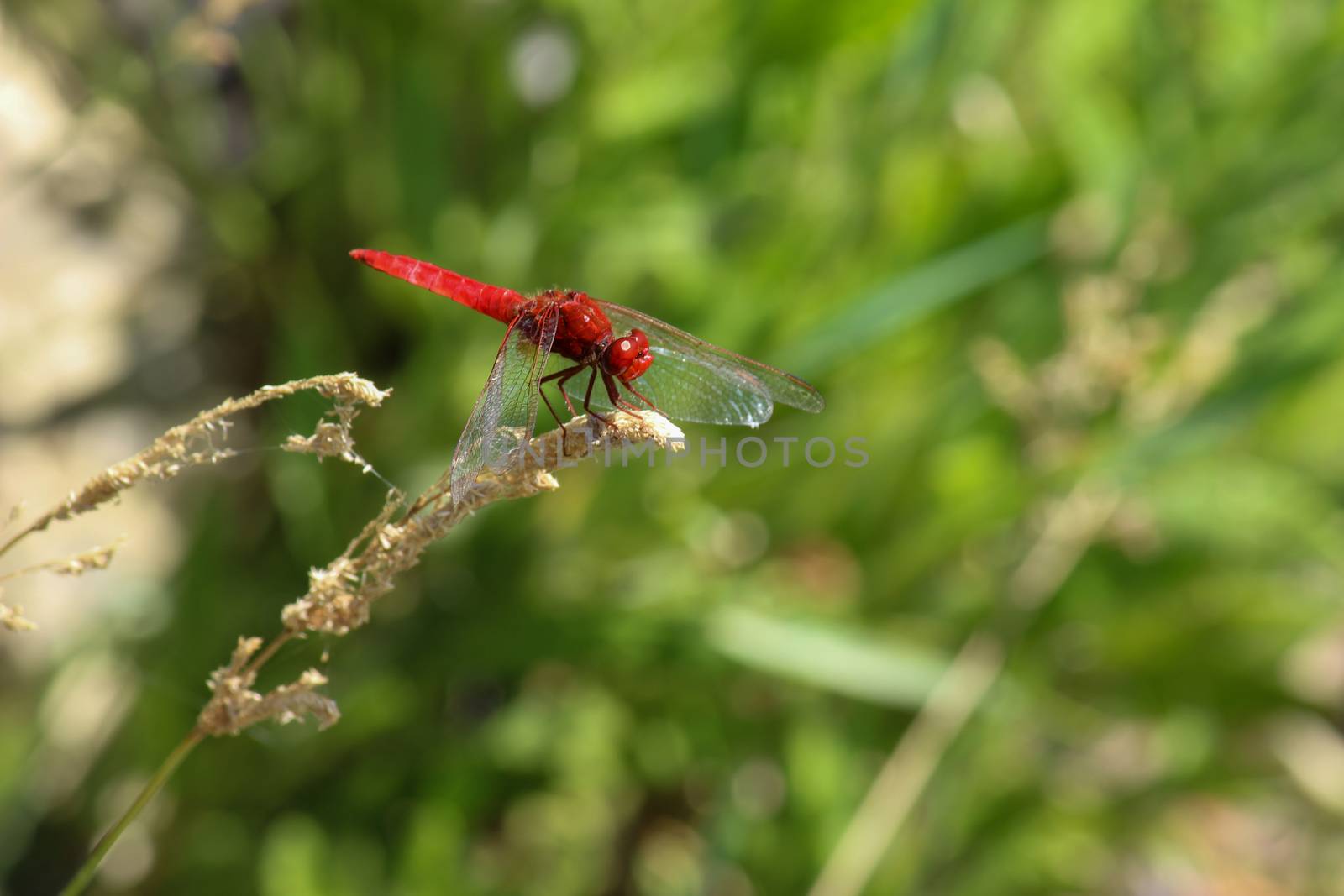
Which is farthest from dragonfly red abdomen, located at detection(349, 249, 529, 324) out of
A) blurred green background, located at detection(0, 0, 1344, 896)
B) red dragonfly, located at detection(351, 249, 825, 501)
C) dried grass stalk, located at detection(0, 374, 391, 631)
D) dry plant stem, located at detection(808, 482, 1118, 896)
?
dry plant stem, located at detection(808, 482, 1118, 896)

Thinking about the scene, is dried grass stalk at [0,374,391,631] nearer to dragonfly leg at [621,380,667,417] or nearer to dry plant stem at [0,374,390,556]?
dry plant stem at [0,374,390,556]

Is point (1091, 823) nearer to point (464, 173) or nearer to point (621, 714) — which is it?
point (621, 714)

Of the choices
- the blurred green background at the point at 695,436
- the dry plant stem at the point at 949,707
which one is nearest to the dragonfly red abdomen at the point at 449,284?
the blurred green background at the point at 695,436

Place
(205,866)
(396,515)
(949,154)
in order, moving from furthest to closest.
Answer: (949,154), (205,866), (396,515)

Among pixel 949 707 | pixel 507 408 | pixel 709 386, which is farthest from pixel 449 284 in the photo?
pixel 949 707

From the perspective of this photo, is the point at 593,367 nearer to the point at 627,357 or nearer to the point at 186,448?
the point at 627,357

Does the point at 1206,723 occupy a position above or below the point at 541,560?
above

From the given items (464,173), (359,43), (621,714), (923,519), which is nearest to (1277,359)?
(923,519)
